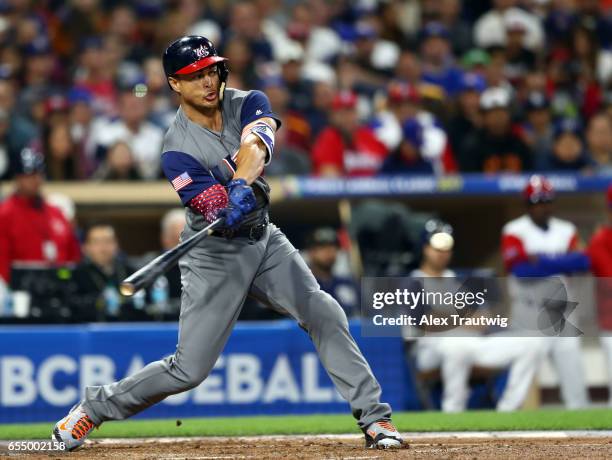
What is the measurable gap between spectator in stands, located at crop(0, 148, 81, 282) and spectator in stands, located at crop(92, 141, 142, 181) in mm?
1240

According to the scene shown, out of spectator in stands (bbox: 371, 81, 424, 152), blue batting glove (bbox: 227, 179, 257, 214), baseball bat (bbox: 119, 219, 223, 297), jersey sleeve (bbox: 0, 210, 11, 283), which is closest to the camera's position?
baseball bat (bbox: 119, 219, 223, 297)

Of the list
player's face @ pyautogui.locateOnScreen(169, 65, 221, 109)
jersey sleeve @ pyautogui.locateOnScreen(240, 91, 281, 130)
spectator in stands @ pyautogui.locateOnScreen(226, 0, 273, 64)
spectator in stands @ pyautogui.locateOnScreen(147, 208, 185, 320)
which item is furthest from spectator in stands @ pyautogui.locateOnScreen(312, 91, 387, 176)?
player's face @ pyautogui.locateOnScreen(169, 65, 221, 109)

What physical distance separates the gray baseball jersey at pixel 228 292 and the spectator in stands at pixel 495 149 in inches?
221

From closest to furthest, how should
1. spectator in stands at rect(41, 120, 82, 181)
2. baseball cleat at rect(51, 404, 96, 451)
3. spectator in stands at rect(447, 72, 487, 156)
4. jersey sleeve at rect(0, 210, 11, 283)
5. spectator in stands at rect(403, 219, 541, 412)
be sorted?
baseball cleat at rect(51, 404, 96, 451) < spectator in stands at rect(403, 219, 541, 412) < jersey sleeve at rect(0, 210, 11, 283) < spectator in stands at rect(41, 120, 82, 181) < spectator in stands at rect(447, 72, 487, 156)

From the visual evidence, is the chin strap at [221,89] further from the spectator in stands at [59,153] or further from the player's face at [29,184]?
the spectator in stands at [59,153]

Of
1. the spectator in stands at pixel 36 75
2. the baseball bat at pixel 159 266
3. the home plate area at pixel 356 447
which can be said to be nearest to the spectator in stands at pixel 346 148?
the spectator in stands at pixel 36 75

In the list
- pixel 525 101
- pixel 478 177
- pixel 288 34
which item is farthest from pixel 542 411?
pixel 288 34

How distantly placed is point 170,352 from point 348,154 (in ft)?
10.6

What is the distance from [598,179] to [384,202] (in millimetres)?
1912

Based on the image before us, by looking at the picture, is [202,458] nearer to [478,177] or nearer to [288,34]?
[478,177]

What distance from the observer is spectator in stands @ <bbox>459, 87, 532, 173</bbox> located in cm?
1077

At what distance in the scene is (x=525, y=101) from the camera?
40.2 ft

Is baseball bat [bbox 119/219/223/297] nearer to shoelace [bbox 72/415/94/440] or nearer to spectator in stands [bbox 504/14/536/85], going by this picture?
shoelace [bbox 72/415/94/440]

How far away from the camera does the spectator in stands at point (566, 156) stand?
35.3 feet
